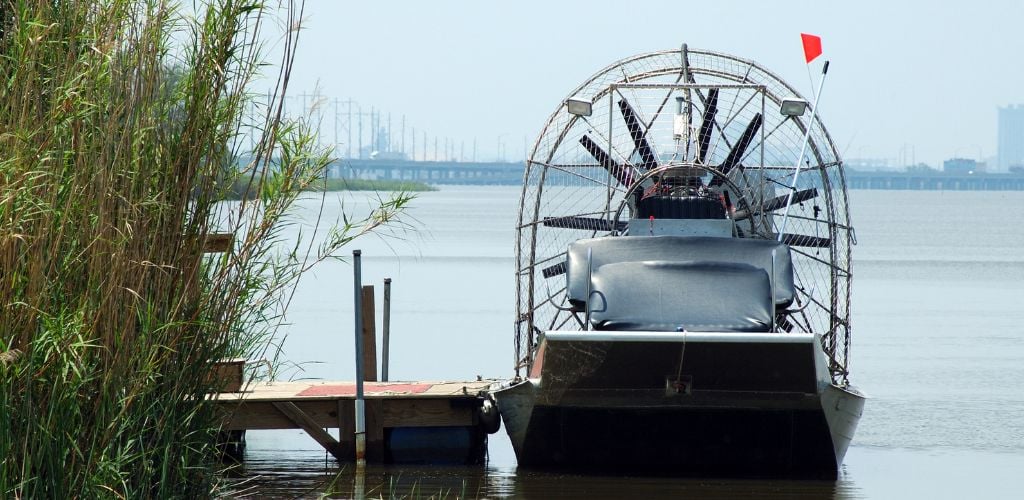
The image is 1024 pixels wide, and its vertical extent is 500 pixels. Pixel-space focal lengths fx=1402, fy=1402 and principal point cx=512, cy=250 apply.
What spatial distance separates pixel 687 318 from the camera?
12734mm

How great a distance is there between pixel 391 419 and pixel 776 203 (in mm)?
4868

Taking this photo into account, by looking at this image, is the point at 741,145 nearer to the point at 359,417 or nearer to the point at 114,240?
the point at 359,417

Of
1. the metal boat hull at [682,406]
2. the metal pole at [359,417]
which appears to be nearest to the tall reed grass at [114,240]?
the metal boat hull at [682,406]

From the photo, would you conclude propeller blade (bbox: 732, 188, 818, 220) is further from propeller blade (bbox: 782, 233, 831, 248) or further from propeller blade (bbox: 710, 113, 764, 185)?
propeller blade (bbox: 710, 113, 764, 185)

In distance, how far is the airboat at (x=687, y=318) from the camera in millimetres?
12141

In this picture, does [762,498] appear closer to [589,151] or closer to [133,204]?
[589,151]

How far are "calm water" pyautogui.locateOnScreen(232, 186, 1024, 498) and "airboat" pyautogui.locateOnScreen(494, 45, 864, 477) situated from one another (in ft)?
1.63

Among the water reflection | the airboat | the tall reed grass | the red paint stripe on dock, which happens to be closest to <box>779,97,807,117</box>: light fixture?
the airboat

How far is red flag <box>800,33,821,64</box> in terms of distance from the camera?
14906 mm

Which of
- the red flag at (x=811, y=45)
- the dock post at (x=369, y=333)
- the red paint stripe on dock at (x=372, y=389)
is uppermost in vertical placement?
the red flag at (x=811, y=45)

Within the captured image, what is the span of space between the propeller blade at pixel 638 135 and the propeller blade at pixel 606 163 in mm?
193

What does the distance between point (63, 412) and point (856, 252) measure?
60.3 m

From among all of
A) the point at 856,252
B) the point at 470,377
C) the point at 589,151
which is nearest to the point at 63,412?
the point at 589,151

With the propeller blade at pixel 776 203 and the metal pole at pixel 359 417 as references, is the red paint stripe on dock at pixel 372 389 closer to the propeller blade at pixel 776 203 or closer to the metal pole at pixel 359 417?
the metal pole at pixel 359 417
